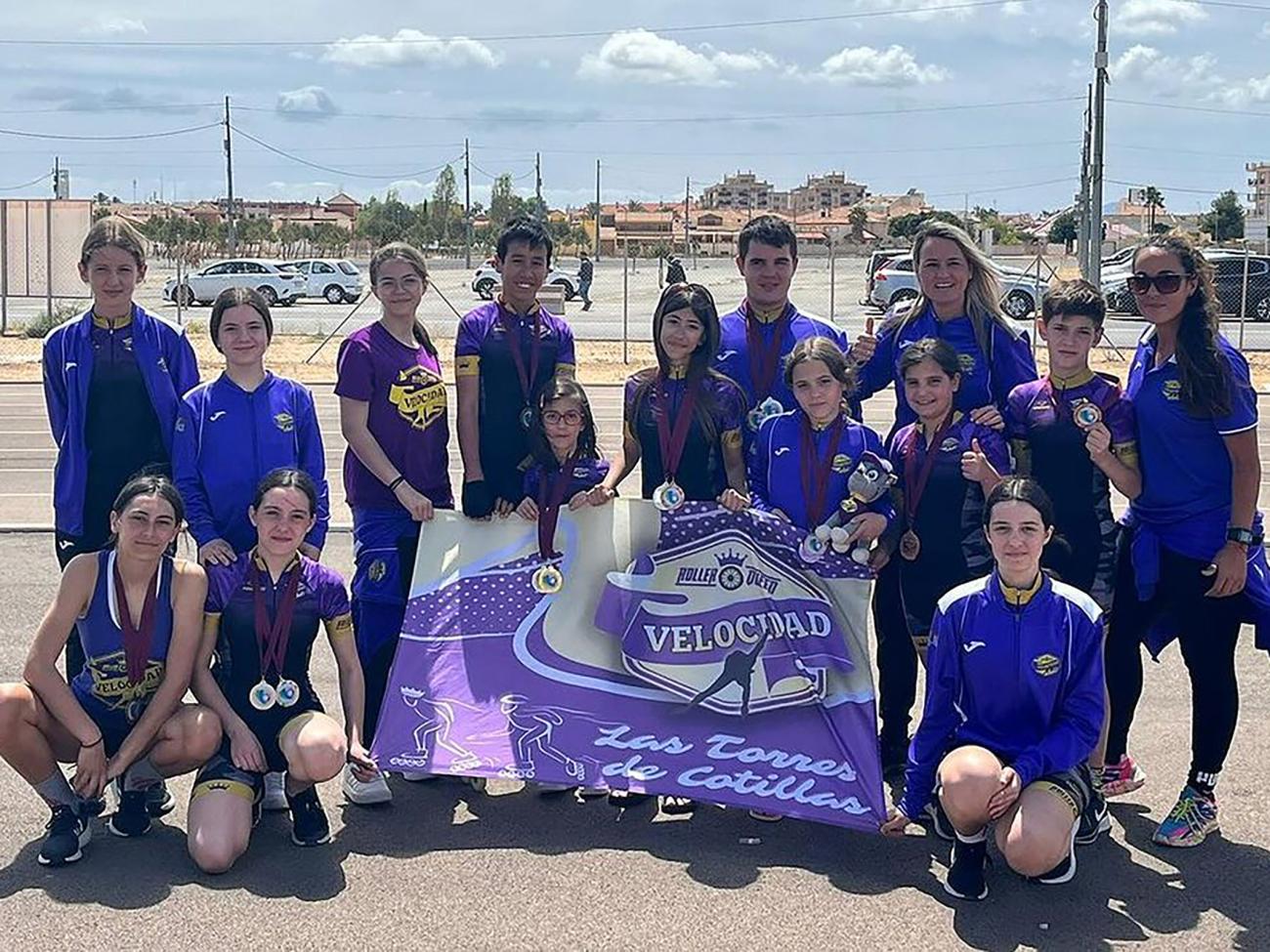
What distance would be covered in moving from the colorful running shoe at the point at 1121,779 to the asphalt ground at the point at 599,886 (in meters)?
0.07

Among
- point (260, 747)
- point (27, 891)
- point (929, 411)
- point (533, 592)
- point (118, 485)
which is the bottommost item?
point (27, 891)

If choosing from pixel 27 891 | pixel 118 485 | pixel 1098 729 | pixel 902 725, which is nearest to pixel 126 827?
pixel 27 891

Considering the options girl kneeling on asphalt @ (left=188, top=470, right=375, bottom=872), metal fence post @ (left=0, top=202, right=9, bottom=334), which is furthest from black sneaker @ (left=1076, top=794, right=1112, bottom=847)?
metal fence post @ (left=0, top=202, right=9, bottom=334)

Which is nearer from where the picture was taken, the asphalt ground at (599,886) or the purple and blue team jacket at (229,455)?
the asphalt ground at (599,886)

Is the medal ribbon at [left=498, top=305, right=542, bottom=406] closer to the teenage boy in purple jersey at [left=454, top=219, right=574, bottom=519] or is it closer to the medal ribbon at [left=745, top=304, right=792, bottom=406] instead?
the teenage boy in purple jersey at [left=454, top=219, right=574, bottom=519]

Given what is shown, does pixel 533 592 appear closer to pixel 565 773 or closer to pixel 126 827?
pixel 565 773

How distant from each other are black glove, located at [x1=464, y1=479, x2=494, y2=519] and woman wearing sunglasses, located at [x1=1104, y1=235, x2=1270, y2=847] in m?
2.60

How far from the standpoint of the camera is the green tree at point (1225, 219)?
274 ft

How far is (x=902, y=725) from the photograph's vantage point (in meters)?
5.82

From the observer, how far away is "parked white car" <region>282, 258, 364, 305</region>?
148ft

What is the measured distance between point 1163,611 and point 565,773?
2327 mm

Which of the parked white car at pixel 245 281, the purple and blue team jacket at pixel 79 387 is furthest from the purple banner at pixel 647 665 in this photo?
the parked white car at pixel 245 281

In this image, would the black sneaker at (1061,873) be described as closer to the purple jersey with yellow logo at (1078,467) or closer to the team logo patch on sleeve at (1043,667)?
the team logo patch on sleeve at (1043,667)

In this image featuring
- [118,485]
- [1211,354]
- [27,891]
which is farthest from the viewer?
[118,485]
